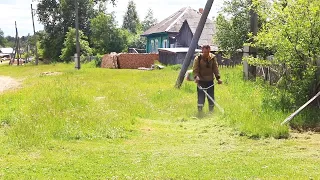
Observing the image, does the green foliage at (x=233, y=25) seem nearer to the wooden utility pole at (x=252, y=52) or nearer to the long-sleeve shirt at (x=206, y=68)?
the wooden utility pole at (x=252, y=52)

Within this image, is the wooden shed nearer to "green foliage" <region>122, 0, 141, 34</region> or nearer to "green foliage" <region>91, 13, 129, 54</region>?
"green foliage" <region>91, 13, 129, 54</region>

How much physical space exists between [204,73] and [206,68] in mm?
134

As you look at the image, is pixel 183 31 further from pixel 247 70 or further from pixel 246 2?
pixel 247 70

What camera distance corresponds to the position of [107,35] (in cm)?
5288

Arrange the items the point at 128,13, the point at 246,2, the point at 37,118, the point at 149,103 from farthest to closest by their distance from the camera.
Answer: the point at 128,13 < the point at 246,2 < the point at 149,103 < the point at 37,118

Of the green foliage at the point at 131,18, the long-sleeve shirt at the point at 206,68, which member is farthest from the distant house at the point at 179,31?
the green foliage at the point at 131,18

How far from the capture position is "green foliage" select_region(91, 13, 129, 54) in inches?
2069

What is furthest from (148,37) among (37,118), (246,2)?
(37,118)

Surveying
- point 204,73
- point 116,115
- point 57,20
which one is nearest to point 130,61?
point 57,20

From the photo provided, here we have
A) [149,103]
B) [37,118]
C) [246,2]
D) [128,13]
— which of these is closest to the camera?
[37,118]

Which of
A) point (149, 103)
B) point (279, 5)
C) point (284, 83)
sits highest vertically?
point (279, 5)

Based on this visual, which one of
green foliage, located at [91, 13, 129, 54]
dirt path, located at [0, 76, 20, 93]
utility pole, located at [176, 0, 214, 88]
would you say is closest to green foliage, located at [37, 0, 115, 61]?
green foliage, located at [91, 13, 129, 54]

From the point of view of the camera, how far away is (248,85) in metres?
14.7

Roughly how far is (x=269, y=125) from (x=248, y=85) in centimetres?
666
